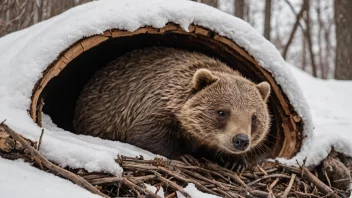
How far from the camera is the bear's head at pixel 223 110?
4.44 meters

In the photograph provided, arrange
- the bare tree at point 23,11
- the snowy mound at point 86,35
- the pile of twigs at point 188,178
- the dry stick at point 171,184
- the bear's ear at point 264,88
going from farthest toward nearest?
1. the bare tree at point 23,11
2. the bear's ear at point 264,88
3. the dry stick at point 171,184
4. the snowy mound at point 86,35
5. the pile of twigs at point 188,178

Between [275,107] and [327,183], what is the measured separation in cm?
97

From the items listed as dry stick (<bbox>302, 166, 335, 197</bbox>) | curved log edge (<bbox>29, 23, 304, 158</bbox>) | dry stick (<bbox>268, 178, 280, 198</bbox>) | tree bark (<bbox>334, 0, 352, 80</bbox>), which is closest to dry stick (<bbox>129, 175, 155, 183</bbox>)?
dry stick (<bbox>268, 178, 280, 198</bbox>)

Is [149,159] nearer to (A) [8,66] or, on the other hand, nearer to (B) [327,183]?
(A) [8,66]

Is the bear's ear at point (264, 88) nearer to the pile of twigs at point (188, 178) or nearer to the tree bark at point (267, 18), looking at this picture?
the pile of twigs at point (188, 178)

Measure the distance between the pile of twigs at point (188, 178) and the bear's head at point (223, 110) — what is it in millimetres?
294

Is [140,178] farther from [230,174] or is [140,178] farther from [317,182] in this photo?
[317,182]

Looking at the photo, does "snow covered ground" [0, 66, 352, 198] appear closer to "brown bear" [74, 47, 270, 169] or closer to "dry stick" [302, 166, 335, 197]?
"dry stick" [302, 166, 335, 197]

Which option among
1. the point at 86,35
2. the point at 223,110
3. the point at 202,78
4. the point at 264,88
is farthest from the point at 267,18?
the point at 86,35

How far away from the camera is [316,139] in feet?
17.5

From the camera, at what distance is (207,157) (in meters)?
5.18

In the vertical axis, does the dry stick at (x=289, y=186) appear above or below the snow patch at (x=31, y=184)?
below

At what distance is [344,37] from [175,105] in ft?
26.5

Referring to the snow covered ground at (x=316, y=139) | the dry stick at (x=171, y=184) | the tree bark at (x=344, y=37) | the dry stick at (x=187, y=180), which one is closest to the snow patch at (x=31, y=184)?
the snow covered ground at (x=316, y=139)
